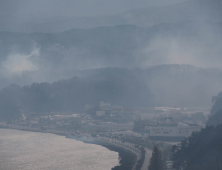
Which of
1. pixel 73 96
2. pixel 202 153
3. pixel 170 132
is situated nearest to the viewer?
pixel 202 153

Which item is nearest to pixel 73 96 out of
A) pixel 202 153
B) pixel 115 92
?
pixel 115 92

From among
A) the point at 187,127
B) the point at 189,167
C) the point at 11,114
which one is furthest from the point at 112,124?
the point at 189,167

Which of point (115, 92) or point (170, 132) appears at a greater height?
point (115, 92)

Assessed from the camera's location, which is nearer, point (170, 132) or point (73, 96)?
point (170, 132)

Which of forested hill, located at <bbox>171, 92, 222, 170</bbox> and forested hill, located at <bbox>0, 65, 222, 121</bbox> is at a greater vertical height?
forested hill, located at <bbox>0, 65, 222, 121</bbox>

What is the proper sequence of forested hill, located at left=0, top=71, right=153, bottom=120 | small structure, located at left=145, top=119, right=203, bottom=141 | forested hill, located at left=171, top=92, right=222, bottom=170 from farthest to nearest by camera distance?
forested hill, located at left=0, top=71, right=153, bottom=120 < small structure, located at left=145, top=119, right=203, bottom=141 < forested hill, located at left=171, top=92, right=222, bottom=170

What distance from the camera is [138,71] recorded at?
34250 millimetres

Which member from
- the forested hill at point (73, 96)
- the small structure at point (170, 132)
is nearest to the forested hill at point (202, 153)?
the small structure at point (170, 132)

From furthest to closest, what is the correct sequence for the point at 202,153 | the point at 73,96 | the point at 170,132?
1. the point at 73,96
2. the point at 170,132
3. the point at 202,153

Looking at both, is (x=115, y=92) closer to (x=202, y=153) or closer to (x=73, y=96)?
(x=73, y=96)

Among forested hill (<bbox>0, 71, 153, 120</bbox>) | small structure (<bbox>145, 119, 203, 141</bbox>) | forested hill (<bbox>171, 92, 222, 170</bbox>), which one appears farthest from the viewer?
forested hill (<bbox>0, 71, 153, 120</bbox>)

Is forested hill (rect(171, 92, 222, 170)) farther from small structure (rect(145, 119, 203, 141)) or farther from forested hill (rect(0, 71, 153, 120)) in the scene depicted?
forested hill (rect(0, 71, 153, 120))

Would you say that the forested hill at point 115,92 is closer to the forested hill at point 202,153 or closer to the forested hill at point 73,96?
the forested hill at point 73,96

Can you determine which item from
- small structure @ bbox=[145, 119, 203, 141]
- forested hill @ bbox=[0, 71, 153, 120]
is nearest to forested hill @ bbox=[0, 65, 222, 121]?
forested hill @ bbox=[0, 71, 153, 120]
